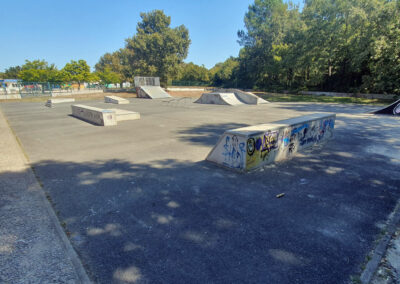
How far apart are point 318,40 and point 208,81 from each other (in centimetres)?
4793

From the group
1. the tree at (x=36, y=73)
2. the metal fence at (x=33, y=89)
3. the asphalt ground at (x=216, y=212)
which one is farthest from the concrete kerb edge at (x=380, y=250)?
the tree at (x=36, y=73)

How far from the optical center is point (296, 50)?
35.9m

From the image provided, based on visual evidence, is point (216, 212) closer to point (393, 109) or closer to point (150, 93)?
point (393, 109)

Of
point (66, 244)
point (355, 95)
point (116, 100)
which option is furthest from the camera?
point (355, 95)

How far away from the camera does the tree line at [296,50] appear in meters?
25.7

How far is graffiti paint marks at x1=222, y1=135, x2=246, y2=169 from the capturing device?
572cm

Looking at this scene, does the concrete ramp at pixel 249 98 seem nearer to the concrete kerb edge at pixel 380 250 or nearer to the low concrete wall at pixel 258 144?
the low concrete wall at pixel 258 144

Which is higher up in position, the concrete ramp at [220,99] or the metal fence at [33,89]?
the metal fence at [33,89]

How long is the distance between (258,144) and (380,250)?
131 inches

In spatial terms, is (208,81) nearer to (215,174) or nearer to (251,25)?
(251,25)

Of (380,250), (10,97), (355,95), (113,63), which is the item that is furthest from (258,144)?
(113,63)

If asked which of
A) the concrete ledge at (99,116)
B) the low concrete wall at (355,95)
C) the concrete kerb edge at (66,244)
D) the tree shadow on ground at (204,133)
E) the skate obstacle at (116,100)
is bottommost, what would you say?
the concrete kerb edge at (66,244)

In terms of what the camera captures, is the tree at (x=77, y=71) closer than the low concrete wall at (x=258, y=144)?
No

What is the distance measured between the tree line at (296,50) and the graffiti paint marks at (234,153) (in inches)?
1117
